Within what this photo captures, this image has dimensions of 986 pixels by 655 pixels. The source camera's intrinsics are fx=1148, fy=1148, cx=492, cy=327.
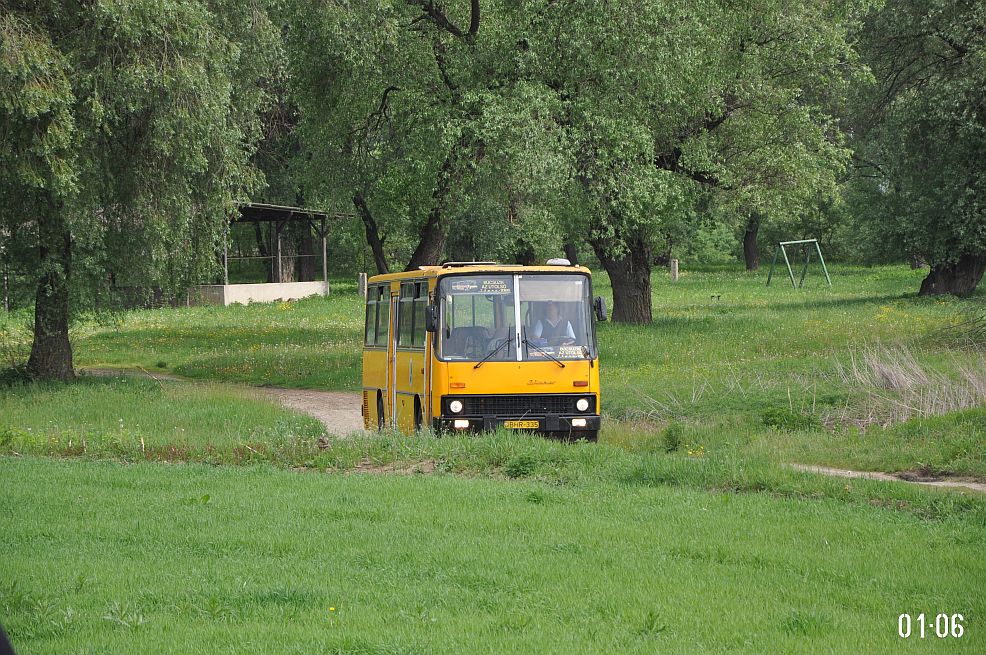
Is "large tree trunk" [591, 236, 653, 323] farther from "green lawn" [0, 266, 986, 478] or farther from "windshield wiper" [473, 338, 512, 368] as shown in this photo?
"windshield wiper" [473, 338, 512, 368]

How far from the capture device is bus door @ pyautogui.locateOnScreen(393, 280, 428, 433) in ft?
51.5

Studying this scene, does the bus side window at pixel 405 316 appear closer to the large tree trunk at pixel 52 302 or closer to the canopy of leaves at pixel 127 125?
the canopy of leaves at pixel 127 125

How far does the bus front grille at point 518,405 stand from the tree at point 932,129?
23270 mm

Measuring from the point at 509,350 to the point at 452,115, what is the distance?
11515mm

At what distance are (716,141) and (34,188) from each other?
18035 millimetres

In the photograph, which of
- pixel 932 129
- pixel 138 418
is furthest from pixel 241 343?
pixel 932 129

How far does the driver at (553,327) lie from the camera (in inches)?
594

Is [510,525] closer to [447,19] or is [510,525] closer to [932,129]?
[447,19]

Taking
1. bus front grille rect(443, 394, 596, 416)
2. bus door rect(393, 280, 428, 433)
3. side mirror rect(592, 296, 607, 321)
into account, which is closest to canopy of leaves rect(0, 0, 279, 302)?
bus door rect(393, 280, 428, 433)

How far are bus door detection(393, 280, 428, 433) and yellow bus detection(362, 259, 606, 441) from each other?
6 cm

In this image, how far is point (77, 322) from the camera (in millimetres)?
22625

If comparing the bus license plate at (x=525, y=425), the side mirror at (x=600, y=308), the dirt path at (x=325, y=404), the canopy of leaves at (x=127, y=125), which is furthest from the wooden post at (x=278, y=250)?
the bus license plate at (x=525, y=425)

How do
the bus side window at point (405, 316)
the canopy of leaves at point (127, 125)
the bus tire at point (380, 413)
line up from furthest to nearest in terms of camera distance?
the bus tire at point (380, 413) < the canopy of leaves at point (127, 125) < the bus side window at point (405, 316)

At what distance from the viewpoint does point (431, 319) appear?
14.8 meters
